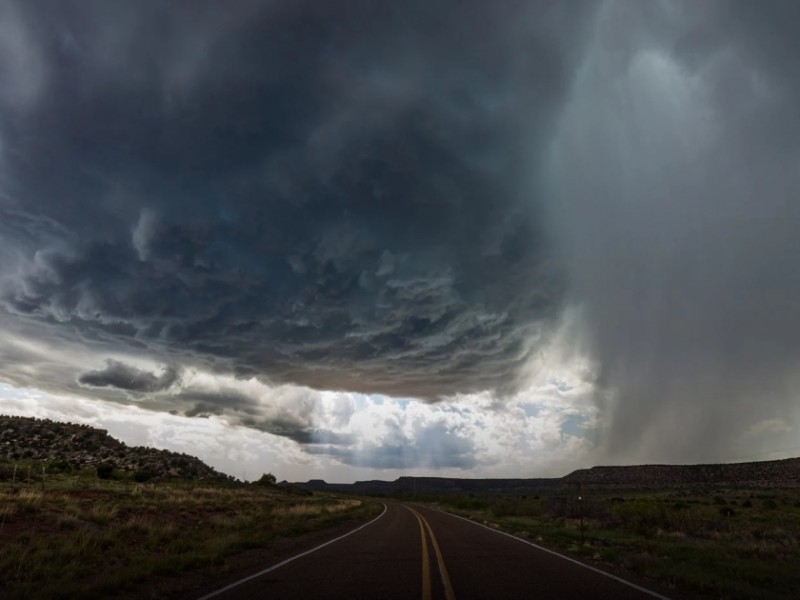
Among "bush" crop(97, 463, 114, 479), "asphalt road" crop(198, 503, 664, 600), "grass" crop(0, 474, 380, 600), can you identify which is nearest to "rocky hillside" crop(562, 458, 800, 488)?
"bush" crop(97, 463, 114, 479)

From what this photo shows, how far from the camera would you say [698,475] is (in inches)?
5871

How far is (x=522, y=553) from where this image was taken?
53.0 ft

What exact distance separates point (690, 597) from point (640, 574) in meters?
3.18

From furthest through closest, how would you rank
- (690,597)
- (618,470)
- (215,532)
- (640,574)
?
(618,470)
(215,532)
(640,574)
(690,597)

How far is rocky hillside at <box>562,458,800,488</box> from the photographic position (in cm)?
12325

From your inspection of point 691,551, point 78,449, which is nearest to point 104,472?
point 78,449

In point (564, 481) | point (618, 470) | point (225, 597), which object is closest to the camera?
point (225, 597)

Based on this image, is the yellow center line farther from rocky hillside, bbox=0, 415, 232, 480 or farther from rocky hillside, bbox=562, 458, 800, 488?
rocky hillside, bbox=562, 458, 800, 488

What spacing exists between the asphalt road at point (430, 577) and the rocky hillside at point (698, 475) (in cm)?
12751

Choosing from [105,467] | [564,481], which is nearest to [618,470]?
[564,481]

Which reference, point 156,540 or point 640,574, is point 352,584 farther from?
point 156,540

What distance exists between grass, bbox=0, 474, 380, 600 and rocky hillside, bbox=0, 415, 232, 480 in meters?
38.0

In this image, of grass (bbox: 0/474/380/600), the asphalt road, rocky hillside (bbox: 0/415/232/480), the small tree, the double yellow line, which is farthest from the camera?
the small tree

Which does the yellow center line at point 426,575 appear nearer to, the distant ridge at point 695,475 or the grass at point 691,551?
the grass at point 691,551
